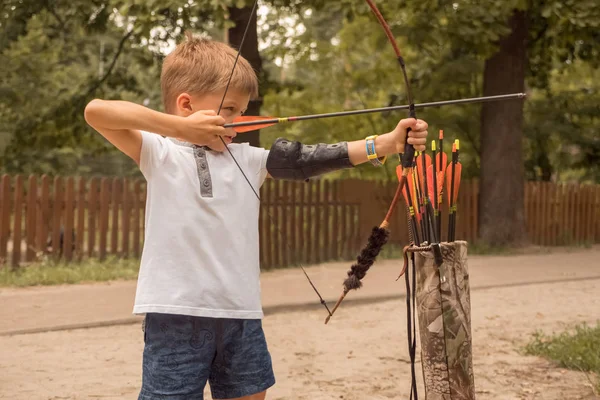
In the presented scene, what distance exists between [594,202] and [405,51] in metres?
5.32

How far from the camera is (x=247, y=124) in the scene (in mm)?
2684

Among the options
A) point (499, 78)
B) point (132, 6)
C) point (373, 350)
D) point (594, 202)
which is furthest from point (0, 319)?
point (594, 202)

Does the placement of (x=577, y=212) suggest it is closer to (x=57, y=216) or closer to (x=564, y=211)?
(x=564, y=211)

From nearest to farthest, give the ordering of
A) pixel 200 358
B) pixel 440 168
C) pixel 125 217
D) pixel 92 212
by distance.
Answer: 1. pixel 200 358
2. pixel 440 168
3. pixel 92 212
4. pixel 125 217

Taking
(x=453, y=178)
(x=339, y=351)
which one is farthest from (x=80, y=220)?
(x=453, y=178)

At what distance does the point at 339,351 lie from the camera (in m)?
6.71

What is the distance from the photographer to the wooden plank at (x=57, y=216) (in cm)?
1190

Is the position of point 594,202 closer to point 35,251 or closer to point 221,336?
point 35,251

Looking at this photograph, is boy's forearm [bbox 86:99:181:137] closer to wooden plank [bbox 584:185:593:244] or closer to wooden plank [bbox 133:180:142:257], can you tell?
wooden plank [bbox 133:180:142:257]

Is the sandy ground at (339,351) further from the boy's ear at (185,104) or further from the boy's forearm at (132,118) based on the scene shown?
the boy's forearm at (132,118)

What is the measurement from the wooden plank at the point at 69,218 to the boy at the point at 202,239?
9390 millimetres

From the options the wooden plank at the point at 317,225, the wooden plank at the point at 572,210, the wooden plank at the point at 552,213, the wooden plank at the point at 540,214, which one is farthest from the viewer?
the wooden plank at the point at 572,210

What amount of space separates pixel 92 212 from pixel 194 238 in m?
9.80

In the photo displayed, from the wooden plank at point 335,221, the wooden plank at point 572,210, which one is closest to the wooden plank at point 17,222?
the wooden plank at point 335,221
